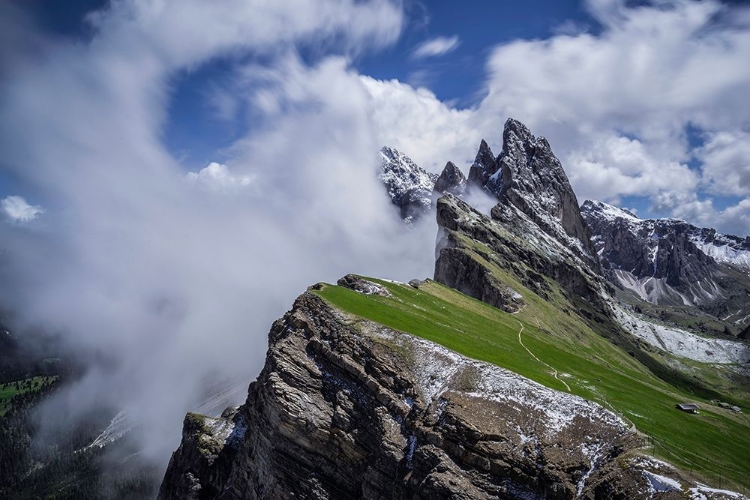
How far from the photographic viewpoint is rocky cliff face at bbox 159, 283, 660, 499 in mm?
37281

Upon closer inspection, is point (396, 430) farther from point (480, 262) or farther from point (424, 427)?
point (480, 262)

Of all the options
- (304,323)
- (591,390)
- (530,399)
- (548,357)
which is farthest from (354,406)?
(548,357)

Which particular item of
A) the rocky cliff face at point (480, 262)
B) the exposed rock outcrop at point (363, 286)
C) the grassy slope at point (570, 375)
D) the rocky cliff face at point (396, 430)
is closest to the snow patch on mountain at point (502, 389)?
the rocky cliff face at point (396, 430)

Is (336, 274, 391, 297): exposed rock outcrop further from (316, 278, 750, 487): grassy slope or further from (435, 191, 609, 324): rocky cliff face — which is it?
(435, 191, 609, 324): rocky cliff face

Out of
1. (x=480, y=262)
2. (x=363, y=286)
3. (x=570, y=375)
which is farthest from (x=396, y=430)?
(x=480, y=262)

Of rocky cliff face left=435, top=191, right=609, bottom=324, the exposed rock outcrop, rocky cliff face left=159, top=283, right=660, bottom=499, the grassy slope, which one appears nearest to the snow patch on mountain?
rocky cliff face left=159, top=283, right=660, bottom=499

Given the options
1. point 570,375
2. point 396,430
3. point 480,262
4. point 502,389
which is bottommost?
point 396,430

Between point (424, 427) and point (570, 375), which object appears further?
point (570, 375)

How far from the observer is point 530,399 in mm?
42938

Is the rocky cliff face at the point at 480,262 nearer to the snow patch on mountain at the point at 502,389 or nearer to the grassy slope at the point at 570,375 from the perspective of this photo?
the grassy slope at the point at 570,375

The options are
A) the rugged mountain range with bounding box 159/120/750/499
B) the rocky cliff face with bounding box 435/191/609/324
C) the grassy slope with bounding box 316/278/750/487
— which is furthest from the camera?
the rocky cliff face with bounding box 435/191/609/324

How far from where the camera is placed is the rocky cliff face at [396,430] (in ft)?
122

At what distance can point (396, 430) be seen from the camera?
44906 mm

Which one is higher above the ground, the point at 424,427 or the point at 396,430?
the point at 424,427
